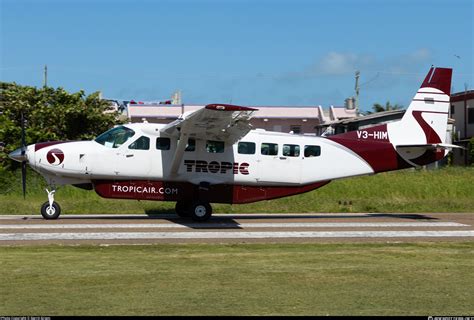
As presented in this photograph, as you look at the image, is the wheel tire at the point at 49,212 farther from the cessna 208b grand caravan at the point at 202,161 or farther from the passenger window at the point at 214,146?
the passenger window at the point at 214,146

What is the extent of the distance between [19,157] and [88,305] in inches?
505

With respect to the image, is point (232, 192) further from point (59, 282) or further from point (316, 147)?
point (59, 282)

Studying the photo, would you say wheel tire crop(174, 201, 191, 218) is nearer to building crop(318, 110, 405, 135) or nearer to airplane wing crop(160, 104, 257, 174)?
airplane wing crop(160, 104, 257, 174)

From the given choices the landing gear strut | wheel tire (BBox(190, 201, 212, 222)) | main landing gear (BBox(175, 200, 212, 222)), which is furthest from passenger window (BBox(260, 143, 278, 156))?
the landing gear strut

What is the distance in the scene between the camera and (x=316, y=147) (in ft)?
72.3

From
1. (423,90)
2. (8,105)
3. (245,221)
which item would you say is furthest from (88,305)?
(8,105)

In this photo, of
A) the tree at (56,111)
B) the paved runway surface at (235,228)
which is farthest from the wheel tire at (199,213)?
the tree at (56,111)

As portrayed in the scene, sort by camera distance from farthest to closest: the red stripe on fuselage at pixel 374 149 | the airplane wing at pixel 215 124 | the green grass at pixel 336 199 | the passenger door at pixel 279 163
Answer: the green grass at pixel 336 199 → the red stripe on fuselage at pixel 374 149 → the passenger door at pixel 279 163 → the airplane wing at pixel 215 124

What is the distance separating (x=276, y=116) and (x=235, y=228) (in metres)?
46.9

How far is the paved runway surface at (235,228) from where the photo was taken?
16011 millimetres

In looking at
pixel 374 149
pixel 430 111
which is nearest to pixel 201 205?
pixel 374 149

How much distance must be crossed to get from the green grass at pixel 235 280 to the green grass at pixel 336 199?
9.97 meters

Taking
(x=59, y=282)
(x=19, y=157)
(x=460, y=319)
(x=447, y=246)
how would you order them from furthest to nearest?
1. (x=19, y=157)
2. (x=447, y=246)
3. (x=59, y=282)
4. (x=460, y=319)

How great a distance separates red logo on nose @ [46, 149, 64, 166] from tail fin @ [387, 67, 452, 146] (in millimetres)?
10328
